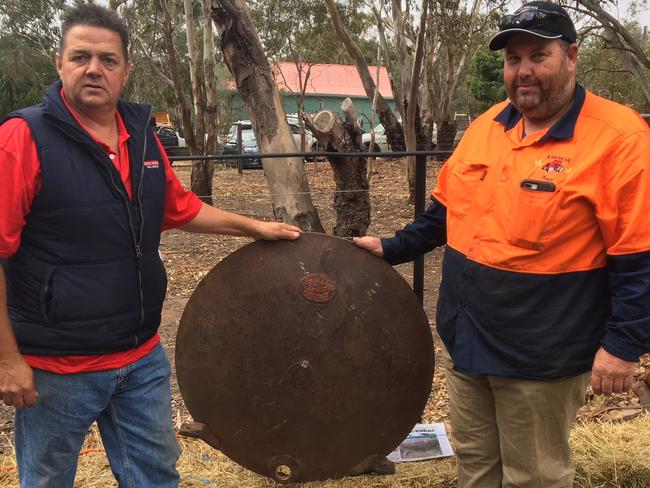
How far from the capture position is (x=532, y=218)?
6.89 ft

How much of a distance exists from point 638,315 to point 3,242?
1.95 meters

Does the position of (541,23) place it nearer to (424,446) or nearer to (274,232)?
(274,232)

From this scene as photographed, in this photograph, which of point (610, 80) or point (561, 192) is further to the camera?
point (610, 80)

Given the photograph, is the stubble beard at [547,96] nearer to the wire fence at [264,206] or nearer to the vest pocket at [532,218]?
the vest pocket at [532,218]

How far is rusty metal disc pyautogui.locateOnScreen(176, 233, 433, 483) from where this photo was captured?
263cm

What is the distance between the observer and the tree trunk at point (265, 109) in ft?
17.1

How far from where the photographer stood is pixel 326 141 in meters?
6.87

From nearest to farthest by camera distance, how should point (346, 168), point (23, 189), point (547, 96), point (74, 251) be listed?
point (23, 189) → point (74, 251) → point (547, 96) → point (346, 168)

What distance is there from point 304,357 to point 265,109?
10.4 feet

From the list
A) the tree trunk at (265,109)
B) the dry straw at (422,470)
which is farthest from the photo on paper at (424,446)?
the tree trunk at (265,109)

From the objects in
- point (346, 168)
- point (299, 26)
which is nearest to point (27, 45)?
point (299, 26)

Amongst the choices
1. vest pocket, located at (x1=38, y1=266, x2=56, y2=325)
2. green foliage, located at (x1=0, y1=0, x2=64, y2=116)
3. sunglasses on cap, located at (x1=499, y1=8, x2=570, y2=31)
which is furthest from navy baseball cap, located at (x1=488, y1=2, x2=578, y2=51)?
green foliage, located at (x1=0, y1=0, x2=64, y2=116)

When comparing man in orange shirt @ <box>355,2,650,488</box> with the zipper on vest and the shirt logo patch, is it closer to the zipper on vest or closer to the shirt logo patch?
the shirt logo patch

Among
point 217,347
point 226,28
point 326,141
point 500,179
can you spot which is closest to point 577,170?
point 500,179
